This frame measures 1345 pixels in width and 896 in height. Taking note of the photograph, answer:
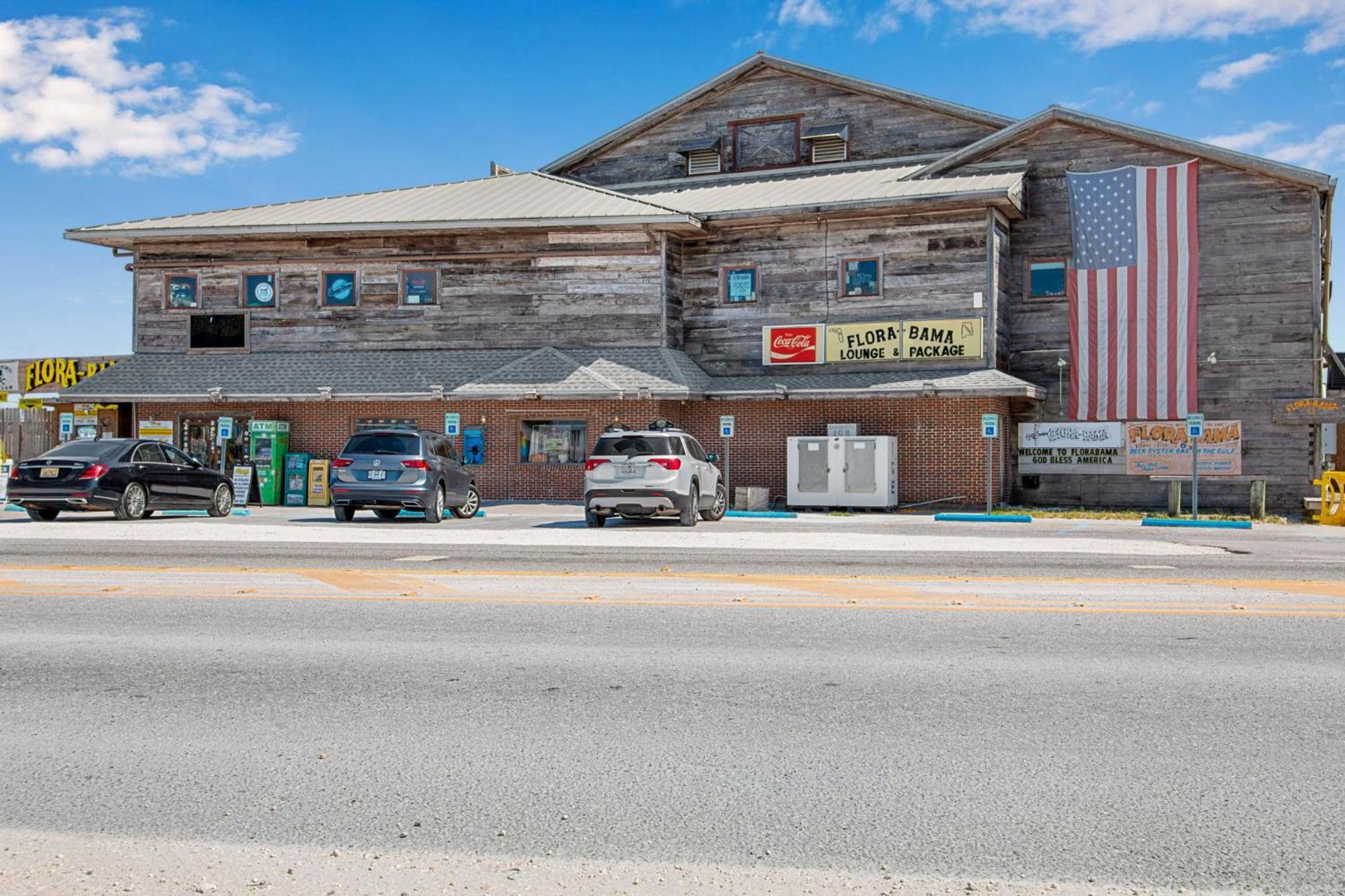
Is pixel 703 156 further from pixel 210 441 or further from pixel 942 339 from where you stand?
pixel 210 441

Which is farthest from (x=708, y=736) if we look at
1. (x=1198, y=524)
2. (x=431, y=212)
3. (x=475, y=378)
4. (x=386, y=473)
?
(x=431, y=212)

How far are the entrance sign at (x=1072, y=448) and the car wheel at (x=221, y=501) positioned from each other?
1809 cm

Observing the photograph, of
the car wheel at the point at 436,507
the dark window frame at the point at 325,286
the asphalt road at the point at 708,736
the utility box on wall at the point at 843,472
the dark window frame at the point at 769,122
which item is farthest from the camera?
the dark window frame at the point at 769,122

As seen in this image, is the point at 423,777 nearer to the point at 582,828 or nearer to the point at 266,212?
the point at 582,828

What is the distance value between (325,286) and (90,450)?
11170 mm

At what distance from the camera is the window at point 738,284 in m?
29.5

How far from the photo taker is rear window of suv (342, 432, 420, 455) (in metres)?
21.2

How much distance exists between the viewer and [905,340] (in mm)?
27812

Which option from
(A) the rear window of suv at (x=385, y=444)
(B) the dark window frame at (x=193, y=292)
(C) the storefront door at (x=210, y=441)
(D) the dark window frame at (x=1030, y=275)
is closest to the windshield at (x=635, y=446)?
(A) the rear window of suv at (x=385, y=444)

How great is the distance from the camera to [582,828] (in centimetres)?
446

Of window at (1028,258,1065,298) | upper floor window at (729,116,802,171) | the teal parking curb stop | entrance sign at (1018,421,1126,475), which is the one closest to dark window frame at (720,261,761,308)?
upper floor window at (729,116,802,171)

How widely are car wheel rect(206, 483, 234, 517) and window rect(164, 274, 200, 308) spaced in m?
10.2

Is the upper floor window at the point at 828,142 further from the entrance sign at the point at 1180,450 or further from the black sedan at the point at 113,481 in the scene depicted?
the black sedan at the point at 113,481

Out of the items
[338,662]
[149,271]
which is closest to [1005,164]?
[149,271]
